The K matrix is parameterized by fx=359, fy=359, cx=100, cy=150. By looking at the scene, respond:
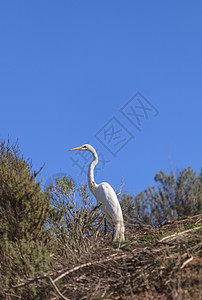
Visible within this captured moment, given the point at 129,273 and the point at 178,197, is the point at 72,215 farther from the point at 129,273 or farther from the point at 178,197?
the point at 178,197

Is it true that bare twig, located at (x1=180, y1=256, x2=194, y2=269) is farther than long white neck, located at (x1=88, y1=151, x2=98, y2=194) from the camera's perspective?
No

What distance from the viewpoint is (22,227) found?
5.71 metres

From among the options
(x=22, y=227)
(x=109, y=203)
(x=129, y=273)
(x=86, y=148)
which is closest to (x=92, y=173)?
(x=86, y=148)

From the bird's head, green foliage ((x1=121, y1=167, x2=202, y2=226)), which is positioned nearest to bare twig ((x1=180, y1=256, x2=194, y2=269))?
the bird's head

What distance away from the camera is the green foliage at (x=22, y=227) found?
17.6 feet

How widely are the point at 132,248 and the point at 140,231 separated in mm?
2814

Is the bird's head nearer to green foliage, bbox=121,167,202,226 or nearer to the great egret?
the great egret

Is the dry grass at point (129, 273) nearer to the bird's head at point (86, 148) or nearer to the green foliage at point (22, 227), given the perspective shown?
the green foliage at point (22, 227)

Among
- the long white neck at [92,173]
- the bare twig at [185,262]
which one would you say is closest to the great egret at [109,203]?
the long white neck at [92,173]

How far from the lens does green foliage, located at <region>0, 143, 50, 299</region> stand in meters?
5.38

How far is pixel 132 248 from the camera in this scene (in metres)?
5.41

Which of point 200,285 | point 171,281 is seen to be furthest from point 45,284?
point 200,285

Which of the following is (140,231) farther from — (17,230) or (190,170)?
(190,170)

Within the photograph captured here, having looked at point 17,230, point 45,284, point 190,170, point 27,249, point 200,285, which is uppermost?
point 190,170
